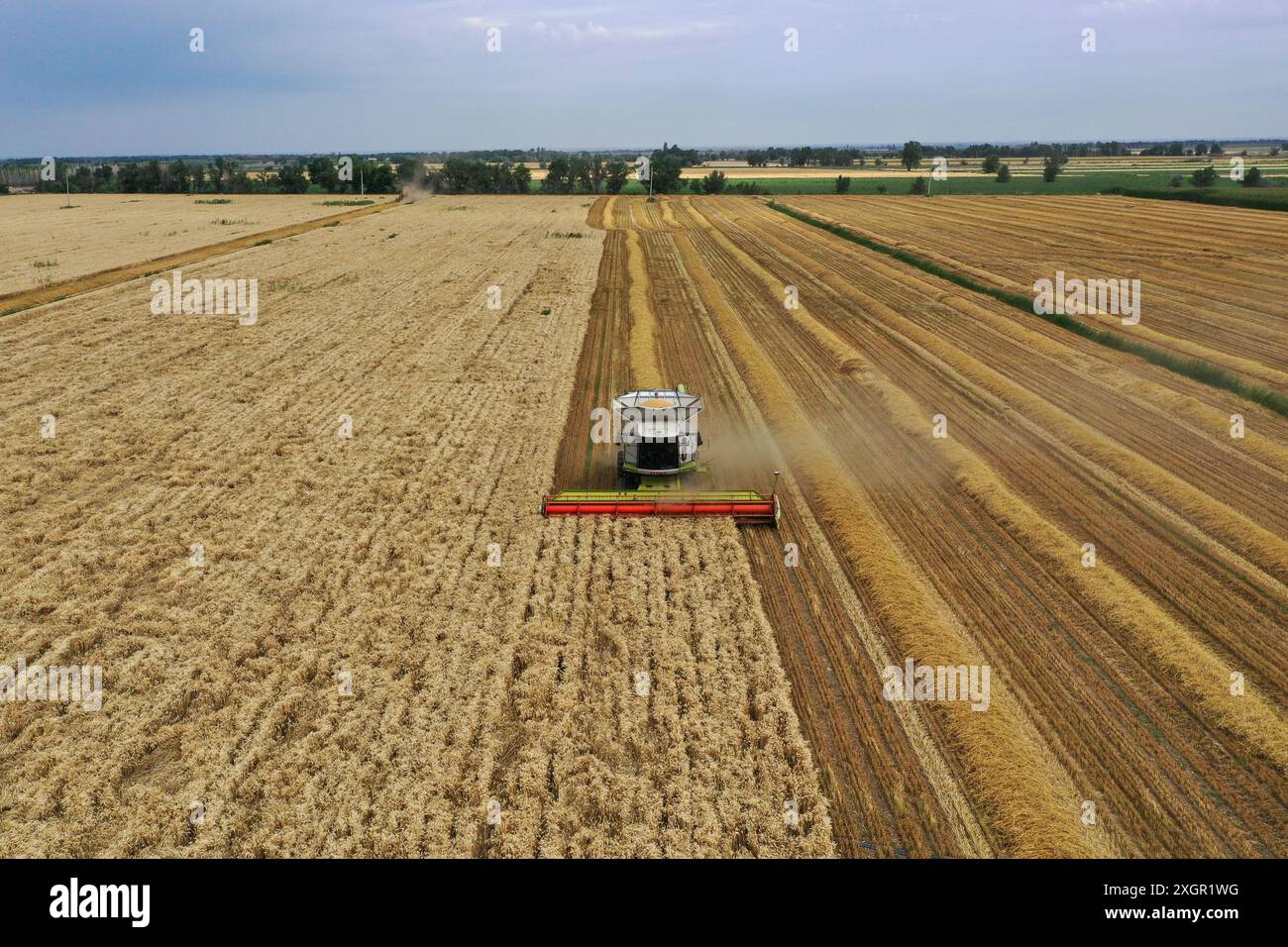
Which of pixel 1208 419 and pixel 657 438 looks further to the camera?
pixel 1208 419

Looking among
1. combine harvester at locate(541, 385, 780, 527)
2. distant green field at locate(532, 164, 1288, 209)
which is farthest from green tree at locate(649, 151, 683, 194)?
combine harvester at locate(541, 385, 780, 527)

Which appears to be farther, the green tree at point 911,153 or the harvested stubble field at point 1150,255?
the green tree at point 911,153

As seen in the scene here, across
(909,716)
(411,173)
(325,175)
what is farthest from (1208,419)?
(325,175)

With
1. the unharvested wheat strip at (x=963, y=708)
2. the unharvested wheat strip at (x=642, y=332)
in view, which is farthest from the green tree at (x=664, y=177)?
the unharvested wheat strip at (x=963, y=708)

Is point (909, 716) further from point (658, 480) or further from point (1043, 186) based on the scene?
point (1043, 186)

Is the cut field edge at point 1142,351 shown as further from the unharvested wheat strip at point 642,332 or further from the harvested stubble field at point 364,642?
the harvested stubble field at point 364,642

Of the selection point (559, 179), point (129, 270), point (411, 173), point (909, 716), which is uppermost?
point (411, 173)
